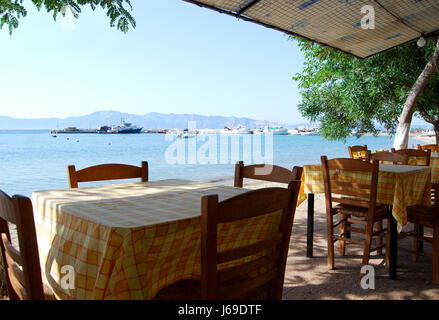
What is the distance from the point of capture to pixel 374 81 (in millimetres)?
7086

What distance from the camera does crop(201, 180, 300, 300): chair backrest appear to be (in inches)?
36.0

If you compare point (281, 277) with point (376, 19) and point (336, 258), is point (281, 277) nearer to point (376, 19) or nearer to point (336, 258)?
point (336, 258)

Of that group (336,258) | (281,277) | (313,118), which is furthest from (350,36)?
(313,118)

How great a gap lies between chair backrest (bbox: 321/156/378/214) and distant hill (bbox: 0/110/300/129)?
205ft

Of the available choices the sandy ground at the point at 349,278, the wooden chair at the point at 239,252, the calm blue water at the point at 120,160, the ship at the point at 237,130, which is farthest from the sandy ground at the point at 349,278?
the ship at the point at 237,130

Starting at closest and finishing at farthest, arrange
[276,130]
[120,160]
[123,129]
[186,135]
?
[120,160], [186,135], [123,129], [276,130]

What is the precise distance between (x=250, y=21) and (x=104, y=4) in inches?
54.8

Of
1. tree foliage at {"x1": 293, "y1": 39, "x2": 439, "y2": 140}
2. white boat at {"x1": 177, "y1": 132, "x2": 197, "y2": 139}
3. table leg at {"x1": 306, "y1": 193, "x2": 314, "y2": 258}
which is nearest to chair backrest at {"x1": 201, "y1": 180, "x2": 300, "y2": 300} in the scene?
table leg at {"x1": 306, "y1": 193, "x2": 314, "y2": 258}

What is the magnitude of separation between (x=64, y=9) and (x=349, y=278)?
10.6 ft

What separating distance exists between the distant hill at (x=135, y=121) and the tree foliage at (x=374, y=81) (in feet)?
181

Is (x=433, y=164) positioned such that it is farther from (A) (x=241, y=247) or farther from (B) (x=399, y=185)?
(A) (x=241, y=247)

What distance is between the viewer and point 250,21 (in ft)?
10.7

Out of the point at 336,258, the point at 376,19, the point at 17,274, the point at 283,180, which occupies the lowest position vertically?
the point at 336,258

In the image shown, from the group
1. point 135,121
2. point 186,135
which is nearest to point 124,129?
point 135,121
